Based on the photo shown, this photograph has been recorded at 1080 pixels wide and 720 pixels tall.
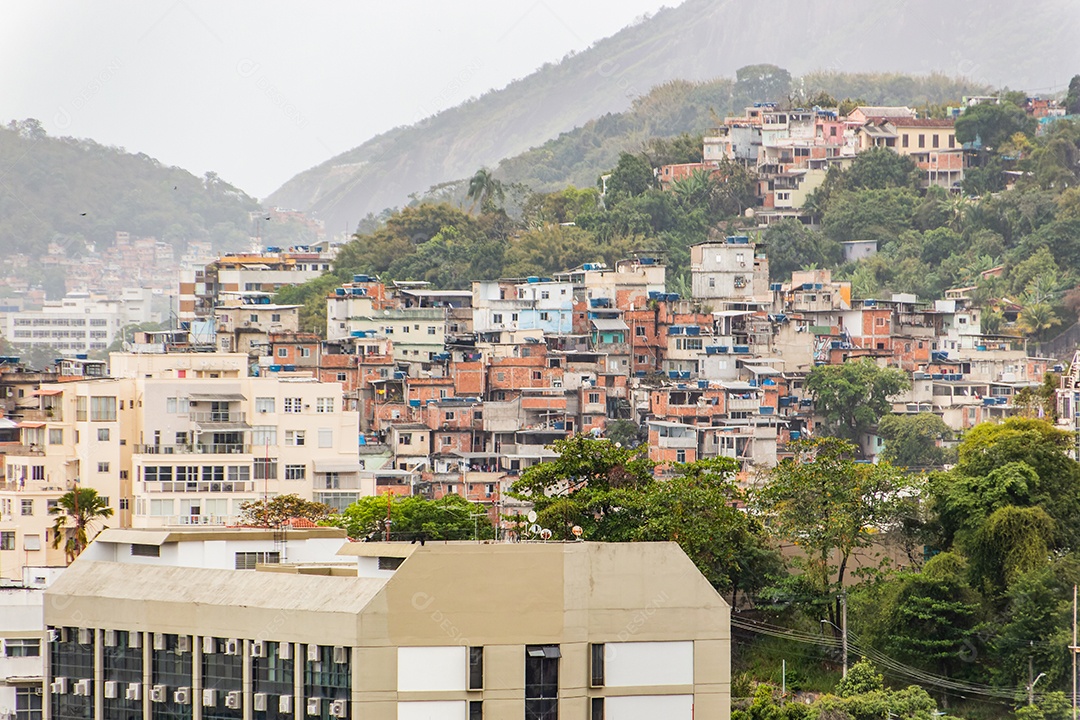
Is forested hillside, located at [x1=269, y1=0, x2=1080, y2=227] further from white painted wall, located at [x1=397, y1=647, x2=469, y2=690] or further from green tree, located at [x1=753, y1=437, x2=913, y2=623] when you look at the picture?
white painted wall, located at [x1=397, y1=647, x2=469, y2=690]

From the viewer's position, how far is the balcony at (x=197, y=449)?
36.1 meters

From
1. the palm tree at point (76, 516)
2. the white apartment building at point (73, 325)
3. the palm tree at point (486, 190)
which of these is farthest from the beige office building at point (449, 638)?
the white apartment building at point (73, 325)

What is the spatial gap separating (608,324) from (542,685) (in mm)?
38144

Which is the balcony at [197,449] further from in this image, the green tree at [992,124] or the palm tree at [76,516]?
the green tree at [992,124]

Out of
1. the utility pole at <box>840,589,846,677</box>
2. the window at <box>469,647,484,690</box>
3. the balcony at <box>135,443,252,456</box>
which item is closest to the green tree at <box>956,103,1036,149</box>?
the balcony at <box>135,443,252,456</box>

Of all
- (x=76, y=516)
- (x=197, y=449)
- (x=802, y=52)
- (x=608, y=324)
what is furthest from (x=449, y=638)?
(x=802, y=52)

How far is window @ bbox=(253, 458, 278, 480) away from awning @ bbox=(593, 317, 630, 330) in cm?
1988

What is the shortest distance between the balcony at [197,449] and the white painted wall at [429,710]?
1869cm

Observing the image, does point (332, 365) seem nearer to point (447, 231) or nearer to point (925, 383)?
point (925, 383)

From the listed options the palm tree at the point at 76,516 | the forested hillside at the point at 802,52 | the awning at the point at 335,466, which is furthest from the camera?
the forested hillside at the point at 802,52

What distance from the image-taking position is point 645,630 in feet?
60.6

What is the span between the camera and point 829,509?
95.9 ft

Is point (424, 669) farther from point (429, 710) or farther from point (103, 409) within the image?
point (103, 409)

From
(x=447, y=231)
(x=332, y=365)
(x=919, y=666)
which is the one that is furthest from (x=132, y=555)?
(x=447, y=231)
